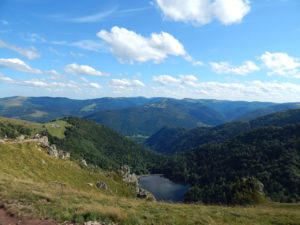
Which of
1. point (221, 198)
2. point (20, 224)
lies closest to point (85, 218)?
point (20, 224)

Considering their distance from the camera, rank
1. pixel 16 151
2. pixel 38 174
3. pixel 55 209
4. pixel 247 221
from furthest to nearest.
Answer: pixel 16 151 → pixel 38 174 → pixel 247 221 → pixel 55 209

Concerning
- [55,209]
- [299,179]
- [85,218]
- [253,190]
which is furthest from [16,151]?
[299,179]

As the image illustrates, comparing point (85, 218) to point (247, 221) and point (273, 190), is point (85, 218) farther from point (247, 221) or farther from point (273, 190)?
point (273, 190)

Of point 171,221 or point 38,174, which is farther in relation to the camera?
point 38,174

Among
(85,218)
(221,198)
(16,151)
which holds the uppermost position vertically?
(85,218)

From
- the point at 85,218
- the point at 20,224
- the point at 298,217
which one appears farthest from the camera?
the point at 298,217

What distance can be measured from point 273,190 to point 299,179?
1160 inches

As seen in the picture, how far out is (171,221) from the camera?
16.9 metres

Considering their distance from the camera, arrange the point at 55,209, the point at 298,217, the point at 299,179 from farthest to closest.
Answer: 1. the point at 299,179
2. the point at 298,217
3. the point at 55,209

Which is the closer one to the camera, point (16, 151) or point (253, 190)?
point (253, 190)

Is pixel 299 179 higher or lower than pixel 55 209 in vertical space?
lower

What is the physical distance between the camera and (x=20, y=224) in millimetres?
13695

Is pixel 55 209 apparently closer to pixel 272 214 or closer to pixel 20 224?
pixel 20 224

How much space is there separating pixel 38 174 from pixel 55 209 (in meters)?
38.6
